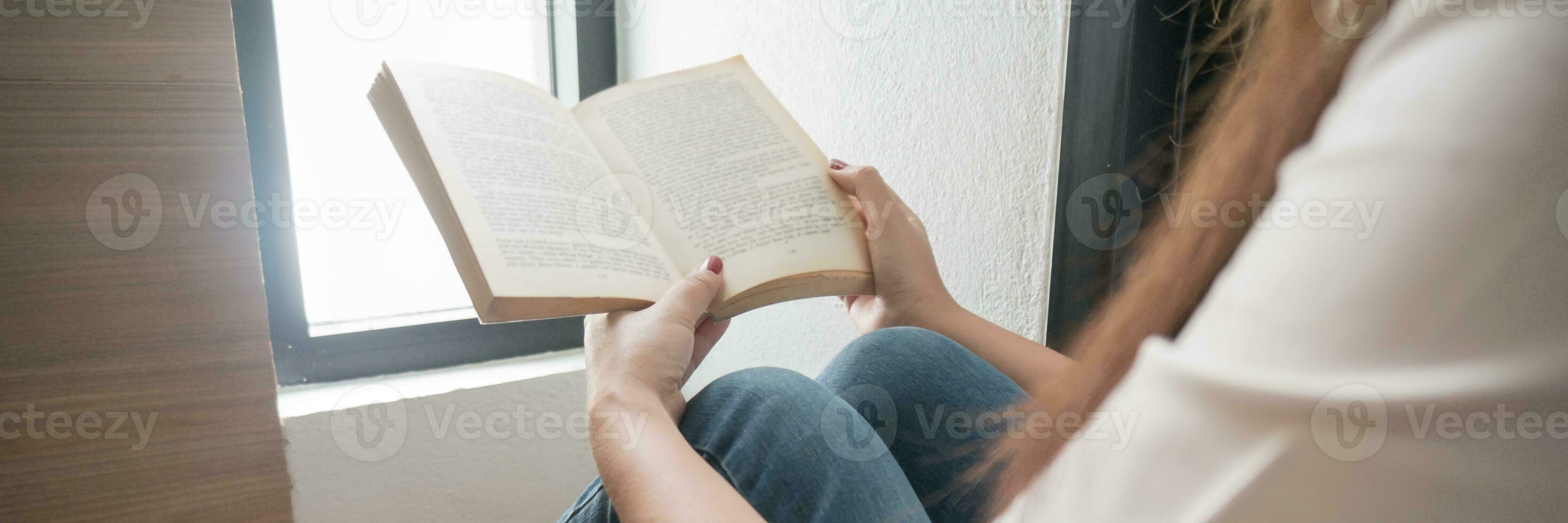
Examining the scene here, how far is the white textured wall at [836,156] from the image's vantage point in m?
0.68

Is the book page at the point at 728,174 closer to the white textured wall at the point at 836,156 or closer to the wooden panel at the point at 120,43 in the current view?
the white textured wall at the point at 836,156

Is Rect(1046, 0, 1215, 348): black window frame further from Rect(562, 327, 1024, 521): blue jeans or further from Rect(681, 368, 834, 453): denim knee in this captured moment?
Rect(681, 368, 834, 453): denim knee

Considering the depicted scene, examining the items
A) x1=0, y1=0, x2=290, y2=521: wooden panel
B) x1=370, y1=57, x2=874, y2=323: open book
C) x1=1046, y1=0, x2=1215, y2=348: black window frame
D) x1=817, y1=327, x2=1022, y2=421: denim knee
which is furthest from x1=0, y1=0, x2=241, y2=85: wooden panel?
x1=1046, y1=0, x2=1215, y2=348: black window frame

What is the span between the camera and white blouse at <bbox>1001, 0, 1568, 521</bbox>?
179mm

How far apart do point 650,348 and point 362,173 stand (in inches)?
33.0

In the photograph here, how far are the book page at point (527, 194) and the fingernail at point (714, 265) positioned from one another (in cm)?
2

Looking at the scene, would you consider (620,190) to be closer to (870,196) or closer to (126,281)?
(870,196)

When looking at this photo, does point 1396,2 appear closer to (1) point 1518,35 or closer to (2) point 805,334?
(1) point 1518,35

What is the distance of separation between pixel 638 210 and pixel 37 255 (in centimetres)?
48

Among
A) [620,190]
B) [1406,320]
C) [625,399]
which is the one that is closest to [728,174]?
[620,190]

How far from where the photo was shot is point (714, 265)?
0.50 metres

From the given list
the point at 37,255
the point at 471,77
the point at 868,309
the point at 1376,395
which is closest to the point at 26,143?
the point at 37,255

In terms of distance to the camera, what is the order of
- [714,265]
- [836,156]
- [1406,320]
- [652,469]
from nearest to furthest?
[1406,320] → [652,469] → [714,265] → [836,156]

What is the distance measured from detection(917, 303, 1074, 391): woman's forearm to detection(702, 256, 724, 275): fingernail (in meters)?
0.20
